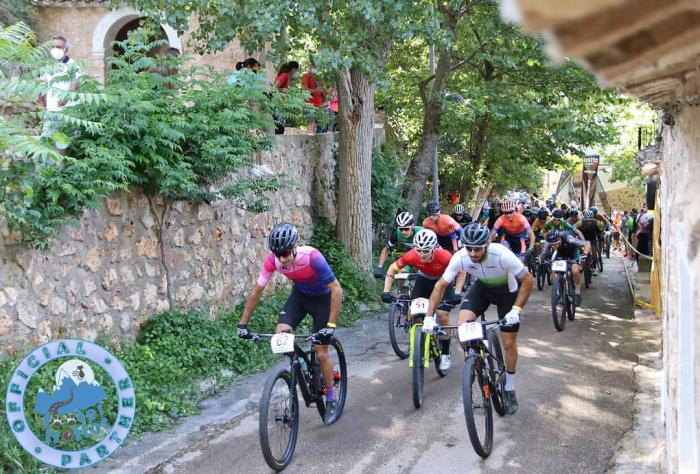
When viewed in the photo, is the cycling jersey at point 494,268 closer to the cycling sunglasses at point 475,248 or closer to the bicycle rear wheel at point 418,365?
the cycling sunglasses at point 475,248

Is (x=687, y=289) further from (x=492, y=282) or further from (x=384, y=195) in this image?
(x=384, y=195)

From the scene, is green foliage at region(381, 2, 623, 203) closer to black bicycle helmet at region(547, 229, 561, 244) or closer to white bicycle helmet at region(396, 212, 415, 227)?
black bicycle helmet at region(547, 229, 561, 244)

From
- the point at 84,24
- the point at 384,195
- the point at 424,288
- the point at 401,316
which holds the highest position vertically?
the point at 84,24

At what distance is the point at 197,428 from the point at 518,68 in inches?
530

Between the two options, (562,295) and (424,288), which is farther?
(562,295)

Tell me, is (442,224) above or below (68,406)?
above

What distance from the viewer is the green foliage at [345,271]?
12.9m

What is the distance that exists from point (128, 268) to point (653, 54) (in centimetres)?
735

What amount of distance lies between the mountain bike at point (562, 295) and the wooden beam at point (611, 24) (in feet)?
34.2

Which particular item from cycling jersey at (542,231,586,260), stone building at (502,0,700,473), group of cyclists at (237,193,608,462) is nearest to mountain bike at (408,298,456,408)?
group of cyclists at (237,193,608,462)

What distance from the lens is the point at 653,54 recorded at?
1599 millimetres

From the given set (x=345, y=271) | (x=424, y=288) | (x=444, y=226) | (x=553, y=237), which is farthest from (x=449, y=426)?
(x=553, y=237)

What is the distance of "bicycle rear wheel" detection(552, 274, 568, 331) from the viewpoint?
11508 mm

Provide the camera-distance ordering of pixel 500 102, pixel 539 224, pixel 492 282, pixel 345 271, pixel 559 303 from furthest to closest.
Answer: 1. pixel 539 224
2. pixel 500 102
3. pixel 345 271
4. pixel 559 303
5. pixel 492 282
